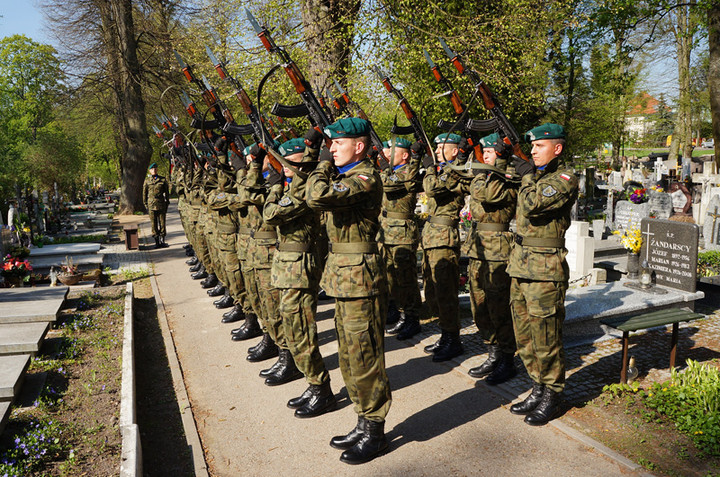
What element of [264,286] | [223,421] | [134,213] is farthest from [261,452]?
[134,213]

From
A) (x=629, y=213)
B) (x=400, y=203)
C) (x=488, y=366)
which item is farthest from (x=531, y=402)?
(x=629, y=213)

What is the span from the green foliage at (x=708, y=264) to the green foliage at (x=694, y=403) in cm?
504

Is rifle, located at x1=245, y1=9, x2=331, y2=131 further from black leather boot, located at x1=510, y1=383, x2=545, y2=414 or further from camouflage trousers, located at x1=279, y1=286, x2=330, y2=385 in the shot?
black leather boot, located at x1=510, y1=383, x2=545, y2=414

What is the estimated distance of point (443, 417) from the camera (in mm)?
4621

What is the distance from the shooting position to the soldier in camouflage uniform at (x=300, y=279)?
4.79 meters

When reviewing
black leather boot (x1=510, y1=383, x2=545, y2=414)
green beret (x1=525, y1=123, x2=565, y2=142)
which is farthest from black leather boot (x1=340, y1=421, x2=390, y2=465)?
green beret (x1=525, y1=123, x2=565, y2=142)

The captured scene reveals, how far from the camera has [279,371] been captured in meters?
5.57

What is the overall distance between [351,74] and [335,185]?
388 inches

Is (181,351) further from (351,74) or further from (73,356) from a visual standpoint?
(351,74)

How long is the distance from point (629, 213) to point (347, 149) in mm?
10880

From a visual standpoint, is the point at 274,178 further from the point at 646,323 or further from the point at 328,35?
the point at 328,35

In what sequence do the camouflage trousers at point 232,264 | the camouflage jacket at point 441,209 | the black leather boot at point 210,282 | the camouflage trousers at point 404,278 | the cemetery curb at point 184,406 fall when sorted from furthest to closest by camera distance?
the black leather boot at point 210,282 < the camouflage trousers at point 232,264 < the camouflage trousers at point 404,278 < the camouflage jacket at point 441,209 < the cemetery curb at point 184,406

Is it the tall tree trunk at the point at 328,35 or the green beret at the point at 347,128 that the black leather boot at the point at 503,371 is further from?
the tall tree trunk at the point at 328,35

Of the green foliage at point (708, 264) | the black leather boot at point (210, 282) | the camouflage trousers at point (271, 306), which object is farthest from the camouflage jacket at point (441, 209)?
the black leather boot at point (210, 282)
